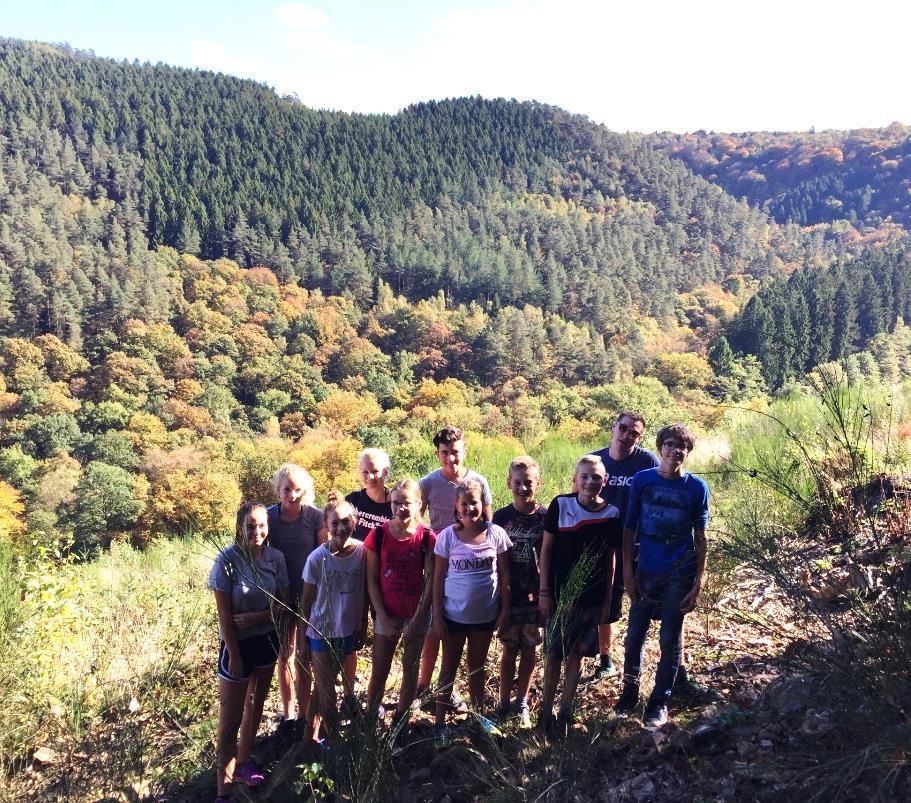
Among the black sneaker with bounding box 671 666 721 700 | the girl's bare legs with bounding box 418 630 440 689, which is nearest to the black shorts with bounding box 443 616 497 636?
the girl's bare legs with bounding box 418 630 440 689

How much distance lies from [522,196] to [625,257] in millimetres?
27452

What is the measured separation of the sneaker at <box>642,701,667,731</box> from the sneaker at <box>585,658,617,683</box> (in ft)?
1.95

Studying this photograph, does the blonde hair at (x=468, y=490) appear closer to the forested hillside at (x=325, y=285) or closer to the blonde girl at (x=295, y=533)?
the blonde girl at (x=295, y=533)

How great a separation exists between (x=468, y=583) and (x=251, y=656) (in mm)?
938

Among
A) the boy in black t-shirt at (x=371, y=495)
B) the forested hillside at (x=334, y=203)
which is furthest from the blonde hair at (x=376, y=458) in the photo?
the forested hillside at (x=334, y=203)

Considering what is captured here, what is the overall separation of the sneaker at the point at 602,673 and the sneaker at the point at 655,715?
59 centimetres

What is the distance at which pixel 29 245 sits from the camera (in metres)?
67.9

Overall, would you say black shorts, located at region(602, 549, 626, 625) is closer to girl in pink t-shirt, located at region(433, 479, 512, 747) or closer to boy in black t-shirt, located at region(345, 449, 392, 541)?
girl in pink t-shirt, located at region(433, 479, 512, 747)

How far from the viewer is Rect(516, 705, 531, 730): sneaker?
2523mm

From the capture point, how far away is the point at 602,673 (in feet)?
10.6

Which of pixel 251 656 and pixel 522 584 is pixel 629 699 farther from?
pixel 251 656

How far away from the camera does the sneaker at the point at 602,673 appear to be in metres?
3.21

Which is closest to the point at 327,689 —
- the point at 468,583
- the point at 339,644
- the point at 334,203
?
the point at 339,644

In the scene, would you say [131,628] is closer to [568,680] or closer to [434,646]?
[434,646]
